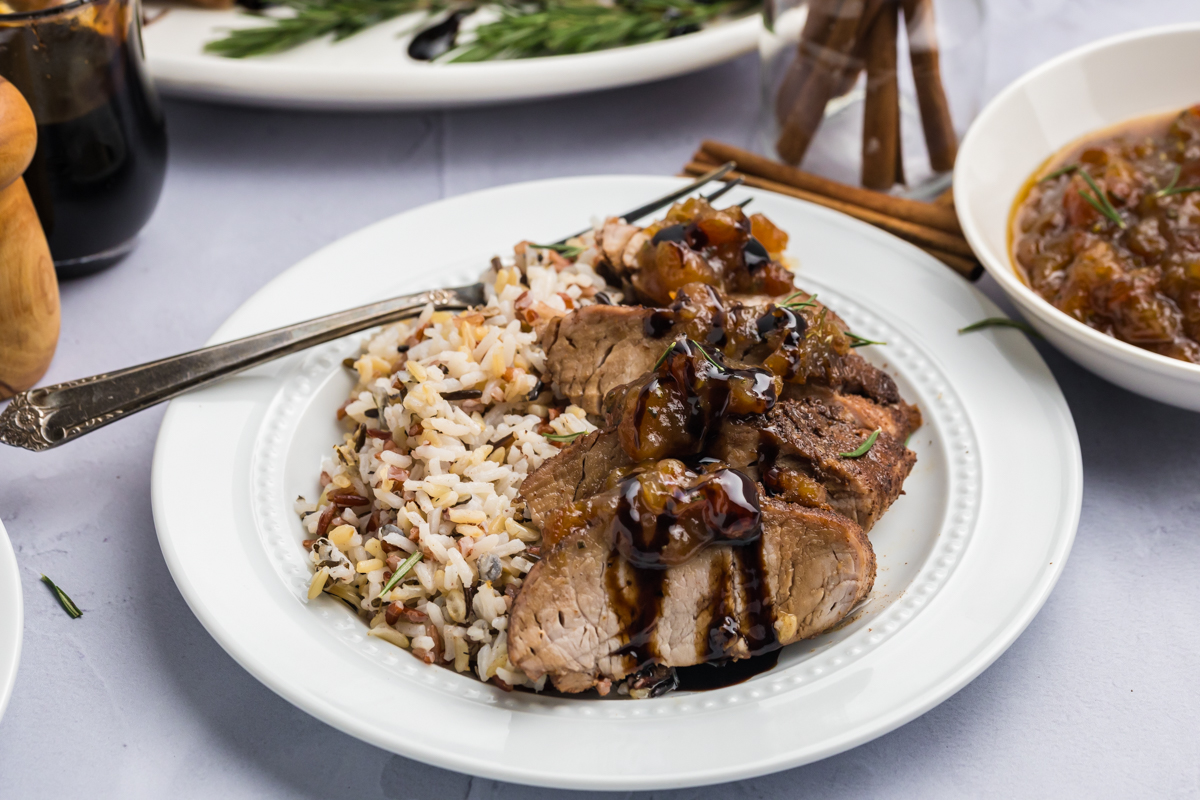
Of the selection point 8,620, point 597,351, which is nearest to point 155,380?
point 8,620

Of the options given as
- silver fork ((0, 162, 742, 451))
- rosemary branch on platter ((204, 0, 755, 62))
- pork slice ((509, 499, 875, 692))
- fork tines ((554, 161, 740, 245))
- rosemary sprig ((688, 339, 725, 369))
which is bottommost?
pork slice ((509, 499, 875, 692))

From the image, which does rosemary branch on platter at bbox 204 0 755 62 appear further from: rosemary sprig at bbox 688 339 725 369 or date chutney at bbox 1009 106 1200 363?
rosemary sprig at bbox 688 339 725 369

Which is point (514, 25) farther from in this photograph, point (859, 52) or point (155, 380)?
point (155, 380)

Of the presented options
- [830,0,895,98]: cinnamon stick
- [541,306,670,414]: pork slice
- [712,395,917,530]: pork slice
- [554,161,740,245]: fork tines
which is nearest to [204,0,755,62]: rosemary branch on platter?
[830,0,895,98]: cinnamon stick

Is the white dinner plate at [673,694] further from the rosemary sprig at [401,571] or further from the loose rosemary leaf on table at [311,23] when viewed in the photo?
the loose rosemary leaf on table at [311,23]

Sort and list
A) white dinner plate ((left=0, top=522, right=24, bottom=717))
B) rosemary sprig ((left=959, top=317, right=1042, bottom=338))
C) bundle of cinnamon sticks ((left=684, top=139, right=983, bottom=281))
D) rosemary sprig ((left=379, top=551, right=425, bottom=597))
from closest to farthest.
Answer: white dinner plate ((left=0, top=522, right=24, bottom=717)), rosemary sprig ((left=379, top=551, right=425, bottom=597)), rosemary sprig ((left=959, top=317, right=1042, bottom=338)), bundle of cinnamon sticks ((left=684, top=139, right=983, bottom=281))

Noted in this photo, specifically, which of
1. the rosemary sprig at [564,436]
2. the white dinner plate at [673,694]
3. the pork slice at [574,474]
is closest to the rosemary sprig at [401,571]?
the white dinner plate at [673,694]
